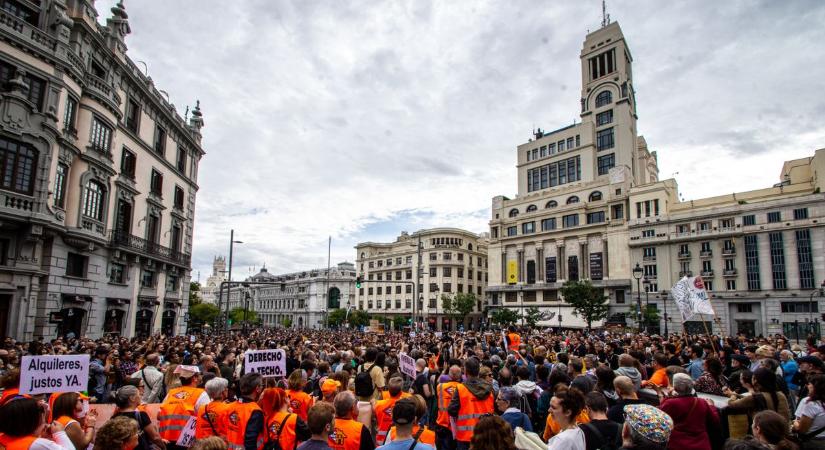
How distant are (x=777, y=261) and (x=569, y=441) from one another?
5552cm

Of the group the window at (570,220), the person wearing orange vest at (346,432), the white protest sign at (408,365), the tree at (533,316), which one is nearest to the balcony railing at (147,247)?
the white protest sign at (408,365)

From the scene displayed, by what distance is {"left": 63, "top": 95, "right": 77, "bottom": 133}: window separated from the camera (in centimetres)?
2092

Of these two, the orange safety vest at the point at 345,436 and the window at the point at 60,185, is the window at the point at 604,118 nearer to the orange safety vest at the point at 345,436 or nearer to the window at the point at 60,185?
the window at the point at 60,185

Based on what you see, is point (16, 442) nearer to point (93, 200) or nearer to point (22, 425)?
point (22, 425)

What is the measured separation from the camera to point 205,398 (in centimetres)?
577

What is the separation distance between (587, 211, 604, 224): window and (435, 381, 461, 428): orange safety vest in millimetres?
60045

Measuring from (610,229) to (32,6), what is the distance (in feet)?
193

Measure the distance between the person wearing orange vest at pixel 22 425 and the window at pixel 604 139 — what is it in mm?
70404

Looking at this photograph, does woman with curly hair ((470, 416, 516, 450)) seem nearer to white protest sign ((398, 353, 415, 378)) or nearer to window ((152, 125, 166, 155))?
white protest sign ((398, 353, 415, 378))

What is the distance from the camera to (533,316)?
59.1 m

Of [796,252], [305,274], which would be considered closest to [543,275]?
[796,252]

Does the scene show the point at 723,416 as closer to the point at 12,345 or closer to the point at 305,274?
the point at 12,345

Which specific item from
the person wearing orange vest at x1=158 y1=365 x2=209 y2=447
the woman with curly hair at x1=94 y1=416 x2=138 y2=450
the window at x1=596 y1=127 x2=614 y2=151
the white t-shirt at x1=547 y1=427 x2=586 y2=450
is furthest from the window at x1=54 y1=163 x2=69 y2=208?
the window at x1=596 y1=127 x2=614 y2=151

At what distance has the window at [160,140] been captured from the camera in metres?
30.7
